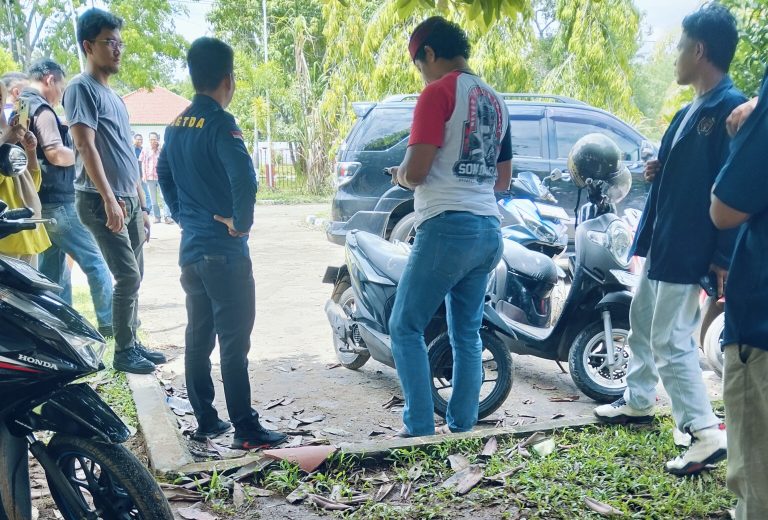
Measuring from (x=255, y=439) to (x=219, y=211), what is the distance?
44.5 inches

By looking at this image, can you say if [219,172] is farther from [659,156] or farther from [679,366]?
[679,366]

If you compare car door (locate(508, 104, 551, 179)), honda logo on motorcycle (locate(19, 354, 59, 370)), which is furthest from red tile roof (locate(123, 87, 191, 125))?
honda logo on motorcycle (locate(19, 354, 59, 370))

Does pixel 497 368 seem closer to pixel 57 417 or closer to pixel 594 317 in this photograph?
pixel 594 317

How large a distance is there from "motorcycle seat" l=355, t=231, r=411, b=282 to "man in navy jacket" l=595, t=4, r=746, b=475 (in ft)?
5.15

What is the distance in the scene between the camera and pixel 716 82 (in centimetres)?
306

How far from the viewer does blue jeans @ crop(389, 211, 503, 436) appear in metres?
3.39

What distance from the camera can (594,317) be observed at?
442 cm

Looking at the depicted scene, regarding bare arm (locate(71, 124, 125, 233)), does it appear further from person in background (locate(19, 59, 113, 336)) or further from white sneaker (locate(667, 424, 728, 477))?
white sneaker (locate(667, 424, 728, 477))

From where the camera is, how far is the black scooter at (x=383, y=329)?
4.19 meters

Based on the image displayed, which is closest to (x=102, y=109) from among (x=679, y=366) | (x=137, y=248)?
(x=137, y=248)

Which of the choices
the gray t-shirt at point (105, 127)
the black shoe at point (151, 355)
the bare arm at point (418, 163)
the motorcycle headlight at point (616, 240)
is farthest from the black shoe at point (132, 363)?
the motorcycle headlight at point (616, 240)

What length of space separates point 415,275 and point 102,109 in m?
2.37

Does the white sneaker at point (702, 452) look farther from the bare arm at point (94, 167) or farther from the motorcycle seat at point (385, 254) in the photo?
the bare arm at point (94, 167)

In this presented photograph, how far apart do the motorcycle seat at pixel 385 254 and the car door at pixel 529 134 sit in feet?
13.9
